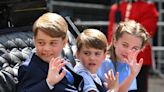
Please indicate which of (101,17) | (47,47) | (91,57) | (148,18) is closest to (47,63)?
(47,47)

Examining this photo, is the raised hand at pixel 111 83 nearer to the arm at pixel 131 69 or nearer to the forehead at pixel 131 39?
the arm at pixel 131 69

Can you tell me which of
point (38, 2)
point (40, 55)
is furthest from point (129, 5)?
point (40, 55)

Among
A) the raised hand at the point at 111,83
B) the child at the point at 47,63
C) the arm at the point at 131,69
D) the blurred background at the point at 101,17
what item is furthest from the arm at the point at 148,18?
the child at the point at 47,63

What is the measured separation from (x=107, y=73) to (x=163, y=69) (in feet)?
19.6

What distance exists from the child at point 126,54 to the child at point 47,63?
387 mm

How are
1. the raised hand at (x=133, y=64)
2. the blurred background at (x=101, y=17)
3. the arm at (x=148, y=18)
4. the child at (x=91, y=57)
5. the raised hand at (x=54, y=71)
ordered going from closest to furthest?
the raised hand at (x=54, y=71) < the child at (x=91, y=57) < the raised hand at (x=133, y=64) < the arm at (x=148, y=18) < the blurred background at (x=101, y=17)

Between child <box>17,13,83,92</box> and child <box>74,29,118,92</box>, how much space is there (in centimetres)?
13

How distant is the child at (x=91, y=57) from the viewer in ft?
8.18

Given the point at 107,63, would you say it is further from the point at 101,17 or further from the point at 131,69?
the point at 101,17

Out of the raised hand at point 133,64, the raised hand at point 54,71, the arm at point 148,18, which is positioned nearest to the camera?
the raised hand at point 54,71

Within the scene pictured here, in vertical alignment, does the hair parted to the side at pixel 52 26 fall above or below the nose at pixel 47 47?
above

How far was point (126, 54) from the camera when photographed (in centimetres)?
278

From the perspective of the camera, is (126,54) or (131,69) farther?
(126,54)

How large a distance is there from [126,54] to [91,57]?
0.31 meters
